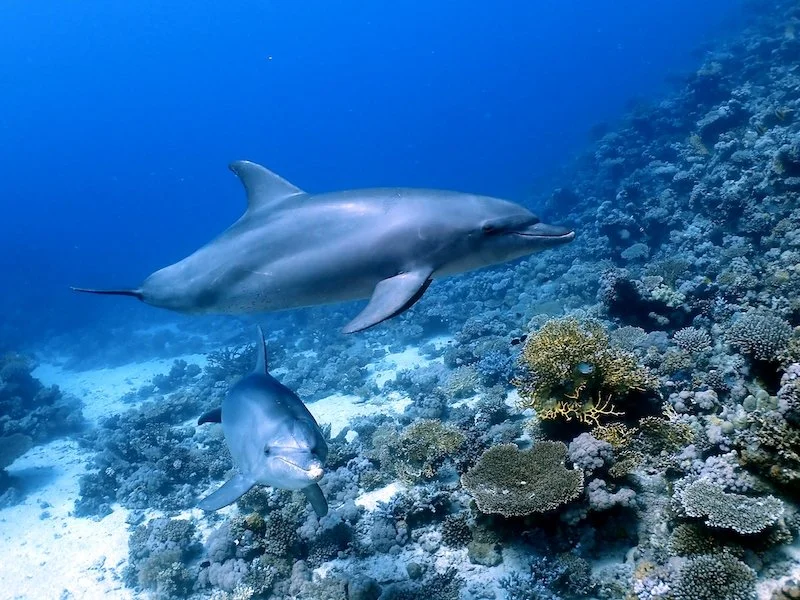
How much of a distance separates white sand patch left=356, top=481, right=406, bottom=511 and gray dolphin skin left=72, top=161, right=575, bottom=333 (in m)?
4.00

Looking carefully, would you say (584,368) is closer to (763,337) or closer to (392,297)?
(763,337)

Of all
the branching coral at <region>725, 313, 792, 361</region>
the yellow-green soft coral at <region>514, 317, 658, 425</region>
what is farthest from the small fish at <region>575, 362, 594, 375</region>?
the branching coral at <region>725, 313, 792, 361</region>

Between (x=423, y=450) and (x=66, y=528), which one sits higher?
(x=423, y=450)

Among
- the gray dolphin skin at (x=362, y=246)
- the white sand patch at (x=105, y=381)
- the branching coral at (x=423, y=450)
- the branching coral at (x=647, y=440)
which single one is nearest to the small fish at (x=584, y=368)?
the branching coral at (x=647, y=440)

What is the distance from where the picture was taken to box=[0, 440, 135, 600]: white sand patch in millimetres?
7867

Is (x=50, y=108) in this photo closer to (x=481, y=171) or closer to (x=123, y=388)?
(x=481, y=171)

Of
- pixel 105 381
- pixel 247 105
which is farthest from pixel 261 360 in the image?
pixel 247 105

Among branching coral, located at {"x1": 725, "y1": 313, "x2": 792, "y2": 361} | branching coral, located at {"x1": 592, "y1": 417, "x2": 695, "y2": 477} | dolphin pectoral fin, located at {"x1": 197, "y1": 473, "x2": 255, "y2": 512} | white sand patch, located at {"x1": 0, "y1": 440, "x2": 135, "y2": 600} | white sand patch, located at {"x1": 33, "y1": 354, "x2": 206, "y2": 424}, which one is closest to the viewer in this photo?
dolphin pectoral fin, located at {"x1": 197, "y1": 473, "x2": 255, "y2": 512}

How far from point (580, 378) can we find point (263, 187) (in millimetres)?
3926

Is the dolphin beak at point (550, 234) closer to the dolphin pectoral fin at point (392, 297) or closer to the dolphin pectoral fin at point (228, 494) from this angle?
the dolphin pectoral fin at point (392, 297)

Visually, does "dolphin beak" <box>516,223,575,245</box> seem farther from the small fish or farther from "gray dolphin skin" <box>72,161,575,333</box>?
the small fish

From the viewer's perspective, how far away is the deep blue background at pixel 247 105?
114000 mm

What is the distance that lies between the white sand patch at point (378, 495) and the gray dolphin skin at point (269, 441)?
2211 millimetres

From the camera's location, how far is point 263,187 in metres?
4.29
